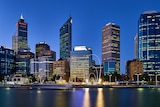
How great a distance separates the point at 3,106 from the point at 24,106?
14.5ft

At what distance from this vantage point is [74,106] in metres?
60.4

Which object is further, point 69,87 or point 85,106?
point 69,87

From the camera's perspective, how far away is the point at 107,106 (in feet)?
198

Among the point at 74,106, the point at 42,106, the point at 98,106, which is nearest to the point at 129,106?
the point at 98,106

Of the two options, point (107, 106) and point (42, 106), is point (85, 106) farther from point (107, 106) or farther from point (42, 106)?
point (42, 106)

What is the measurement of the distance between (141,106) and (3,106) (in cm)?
2646

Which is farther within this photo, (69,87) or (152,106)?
(69,87)

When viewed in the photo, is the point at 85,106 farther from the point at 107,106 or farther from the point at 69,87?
the point at 69,87

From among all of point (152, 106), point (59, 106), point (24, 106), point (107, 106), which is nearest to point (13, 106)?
point (24, 106)

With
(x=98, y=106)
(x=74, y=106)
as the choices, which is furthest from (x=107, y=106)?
(x=74, y=106)

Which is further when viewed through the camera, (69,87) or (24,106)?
(69,87)

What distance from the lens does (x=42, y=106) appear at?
198 feet

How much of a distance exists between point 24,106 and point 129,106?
1982 centimetres

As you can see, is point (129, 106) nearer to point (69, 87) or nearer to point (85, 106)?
point (85, 106)
